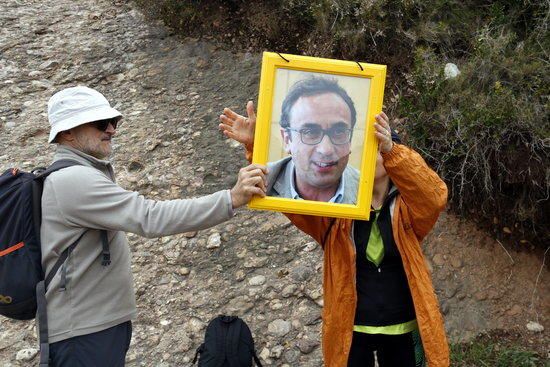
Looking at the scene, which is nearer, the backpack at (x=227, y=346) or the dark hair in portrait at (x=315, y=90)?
the dark hair in portrait at (x=315, y=90)

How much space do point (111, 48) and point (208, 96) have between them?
1.85 metres

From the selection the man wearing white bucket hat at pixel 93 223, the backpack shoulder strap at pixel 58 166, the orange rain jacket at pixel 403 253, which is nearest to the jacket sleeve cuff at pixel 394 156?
the orange rain jacket at pixel 403 253

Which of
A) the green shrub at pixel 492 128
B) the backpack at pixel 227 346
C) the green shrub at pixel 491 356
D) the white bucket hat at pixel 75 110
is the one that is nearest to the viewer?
the white bucket hat at pixel 75 110

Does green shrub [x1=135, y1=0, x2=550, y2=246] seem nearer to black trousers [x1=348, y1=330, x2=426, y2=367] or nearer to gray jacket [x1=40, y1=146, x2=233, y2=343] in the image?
black trousers [x1=348, y1=330, x2=426, y2=367]

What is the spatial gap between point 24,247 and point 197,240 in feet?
8.93

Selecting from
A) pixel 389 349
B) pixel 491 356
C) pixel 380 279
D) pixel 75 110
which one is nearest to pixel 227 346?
pixel 389 349

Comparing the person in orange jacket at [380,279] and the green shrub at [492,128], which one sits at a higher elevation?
the green shrub at [492,128]

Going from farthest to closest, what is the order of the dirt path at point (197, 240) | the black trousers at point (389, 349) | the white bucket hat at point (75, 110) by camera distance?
the dirt path at point (197, 240) → the black trousers at point (389, 349) → the white bucket hat at point (75, 110)

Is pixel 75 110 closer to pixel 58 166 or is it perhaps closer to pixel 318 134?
pixel 58 166

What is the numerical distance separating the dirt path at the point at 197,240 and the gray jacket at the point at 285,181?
2077mm

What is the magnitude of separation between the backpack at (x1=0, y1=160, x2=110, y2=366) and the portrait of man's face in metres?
0.98

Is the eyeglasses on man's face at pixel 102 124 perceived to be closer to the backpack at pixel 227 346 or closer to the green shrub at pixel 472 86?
the backpack at pixel 227 346

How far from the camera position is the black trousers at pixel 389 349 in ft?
9.68

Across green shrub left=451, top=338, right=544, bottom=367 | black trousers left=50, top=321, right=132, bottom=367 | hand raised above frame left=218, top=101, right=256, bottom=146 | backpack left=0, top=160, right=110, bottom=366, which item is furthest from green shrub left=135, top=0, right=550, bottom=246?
backpack left=0, top=160, right=110, bottom=366
